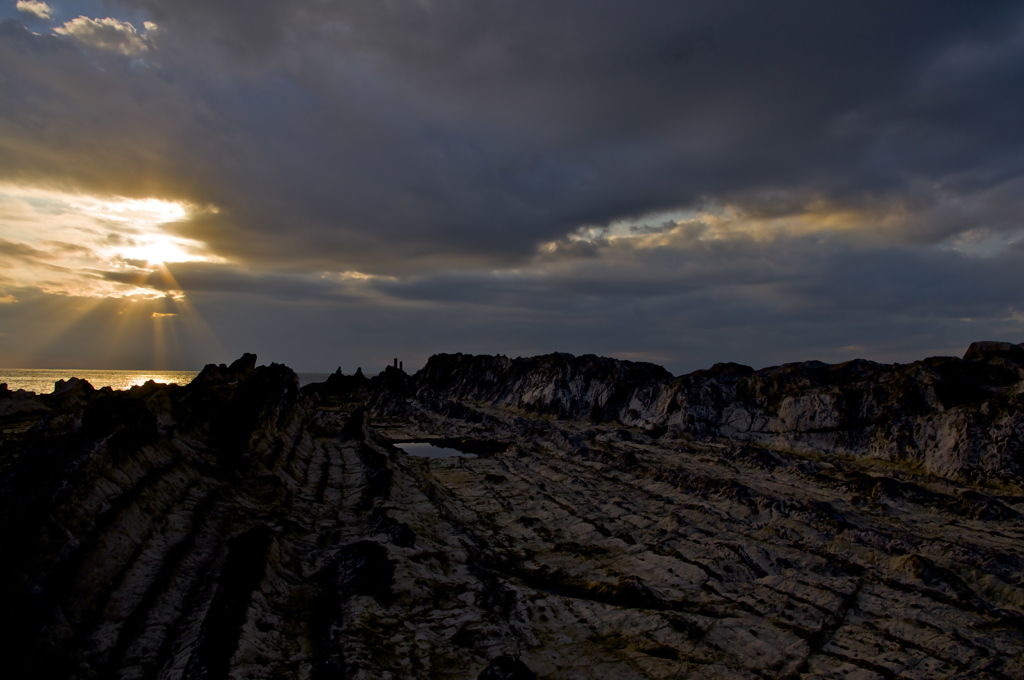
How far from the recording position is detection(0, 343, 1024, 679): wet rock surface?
9.88m

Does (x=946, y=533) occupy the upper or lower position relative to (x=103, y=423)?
lower

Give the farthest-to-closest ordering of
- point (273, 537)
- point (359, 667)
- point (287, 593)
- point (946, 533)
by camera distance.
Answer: point (946, 533) < point (273, 537) < point (287, 593) < point (359, 667)

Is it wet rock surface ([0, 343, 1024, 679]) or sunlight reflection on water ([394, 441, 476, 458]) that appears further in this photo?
sunlight reflection on water ([394, 441, 476, 458])

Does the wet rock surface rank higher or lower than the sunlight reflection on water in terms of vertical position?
higher

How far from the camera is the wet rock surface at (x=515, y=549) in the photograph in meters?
9.88

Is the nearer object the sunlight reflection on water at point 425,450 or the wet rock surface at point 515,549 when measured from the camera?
the wet rock surface at point 515,549

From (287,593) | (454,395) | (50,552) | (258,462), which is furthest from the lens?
(454,395)

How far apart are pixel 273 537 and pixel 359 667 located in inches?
215

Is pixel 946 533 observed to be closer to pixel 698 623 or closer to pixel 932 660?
pixel 932 660

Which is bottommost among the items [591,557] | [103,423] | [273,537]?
[591,557]

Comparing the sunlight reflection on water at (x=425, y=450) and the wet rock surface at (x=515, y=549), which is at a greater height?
the wet rock surface at (x=515, y=549)

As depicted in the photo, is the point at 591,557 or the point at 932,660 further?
the point at 591,557

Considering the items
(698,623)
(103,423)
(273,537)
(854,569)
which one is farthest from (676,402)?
(103,423)

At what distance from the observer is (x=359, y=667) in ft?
30.3
